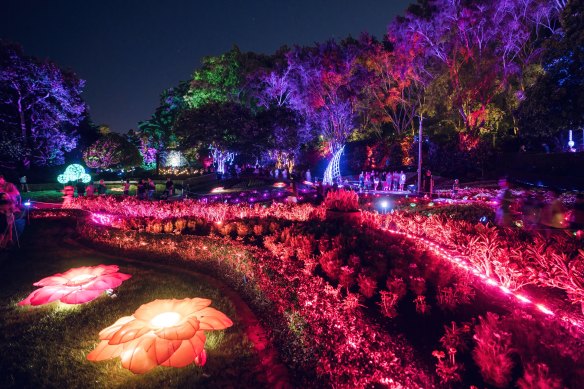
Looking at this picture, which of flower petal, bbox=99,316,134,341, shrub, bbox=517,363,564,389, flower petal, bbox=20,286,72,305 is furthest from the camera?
flower petal, bbox=20,286,72,305

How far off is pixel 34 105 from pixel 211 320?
113 ft

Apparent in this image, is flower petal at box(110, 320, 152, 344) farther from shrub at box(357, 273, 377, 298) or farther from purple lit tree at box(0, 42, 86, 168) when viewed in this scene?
purple lit tree at box(0, 42, 86, 168)

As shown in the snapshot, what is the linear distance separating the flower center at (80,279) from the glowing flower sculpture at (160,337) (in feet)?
7.32

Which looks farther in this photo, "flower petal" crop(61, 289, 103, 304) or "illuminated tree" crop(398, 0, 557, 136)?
"illuminated tree" crop(398, 0, 557, 136)

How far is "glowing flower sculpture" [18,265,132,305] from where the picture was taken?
5.79m

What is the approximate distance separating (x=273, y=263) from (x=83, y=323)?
3.01 metres

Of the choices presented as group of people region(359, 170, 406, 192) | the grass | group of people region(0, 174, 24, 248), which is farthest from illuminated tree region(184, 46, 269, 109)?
the grass

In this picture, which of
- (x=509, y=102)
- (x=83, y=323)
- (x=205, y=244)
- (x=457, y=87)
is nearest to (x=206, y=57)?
(x=457, y=87)

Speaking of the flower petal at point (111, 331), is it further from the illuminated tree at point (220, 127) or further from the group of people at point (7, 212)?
the illuminated tree at point (220, 127)

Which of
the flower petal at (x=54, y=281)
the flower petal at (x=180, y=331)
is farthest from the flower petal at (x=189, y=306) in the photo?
the flower petal at (x=54, y=281)

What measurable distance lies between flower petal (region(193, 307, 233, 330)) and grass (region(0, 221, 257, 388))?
20.7 inches

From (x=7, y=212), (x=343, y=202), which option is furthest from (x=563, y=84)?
(x=7, y=212)

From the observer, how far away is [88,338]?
518 cm

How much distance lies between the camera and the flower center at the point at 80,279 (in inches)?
244
